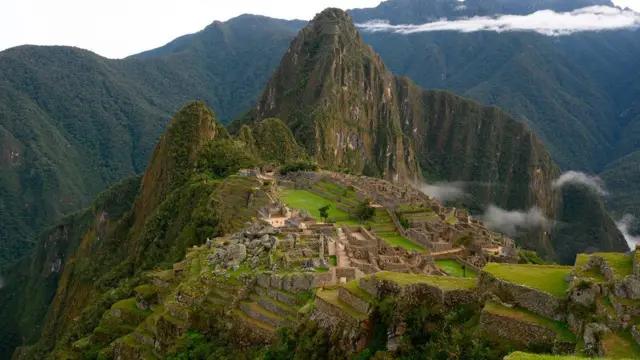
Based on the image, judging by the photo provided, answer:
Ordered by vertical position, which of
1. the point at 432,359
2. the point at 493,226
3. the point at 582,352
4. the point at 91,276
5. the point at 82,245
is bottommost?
the point at 493,226

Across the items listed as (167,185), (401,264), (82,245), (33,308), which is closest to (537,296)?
(401,264)

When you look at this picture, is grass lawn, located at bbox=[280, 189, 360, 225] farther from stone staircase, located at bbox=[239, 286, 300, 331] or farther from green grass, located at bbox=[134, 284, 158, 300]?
stone staircase, located at bbox=[239, 286, 300, 331]

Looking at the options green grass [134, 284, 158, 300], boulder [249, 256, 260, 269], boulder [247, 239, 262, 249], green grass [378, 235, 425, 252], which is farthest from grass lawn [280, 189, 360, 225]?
boulder [249, 256, 260, 269]

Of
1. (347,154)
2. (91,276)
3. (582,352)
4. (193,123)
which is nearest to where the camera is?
(582,352)

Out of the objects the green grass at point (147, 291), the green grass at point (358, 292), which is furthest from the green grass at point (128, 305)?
the green grass at point (358, 292)

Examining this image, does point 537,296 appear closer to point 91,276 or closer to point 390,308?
point 390,308

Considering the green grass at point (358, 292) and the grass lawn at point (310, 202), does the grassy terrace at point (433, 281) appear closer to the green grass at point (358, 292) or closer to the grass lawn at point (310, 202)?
the green grass at point (358, 292)
